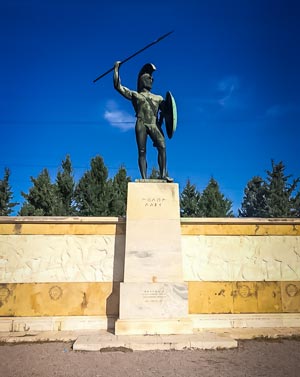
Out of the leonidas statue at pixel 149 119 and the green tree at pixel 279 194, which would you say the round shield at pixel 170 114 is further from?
the green tree at pixel 279 194

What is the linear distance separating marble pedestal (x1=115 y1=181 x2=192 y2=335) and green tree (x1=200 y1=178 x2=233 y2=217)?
2047 cm

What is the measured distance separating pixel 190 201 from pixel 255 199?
15.7 meters

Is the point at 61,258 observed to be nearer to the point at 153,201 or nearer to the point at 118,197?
the point at 153,201

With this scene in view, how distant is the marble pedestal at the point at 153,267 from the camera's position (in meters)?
5.23

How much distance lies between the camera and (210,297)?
6289 mm

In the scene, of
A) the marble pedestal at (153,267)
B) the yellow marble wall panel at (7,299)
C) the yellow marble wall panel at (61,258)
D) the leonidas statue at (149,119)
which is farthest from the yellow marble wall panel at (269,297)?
the yellow marble wall panel at (7,299)

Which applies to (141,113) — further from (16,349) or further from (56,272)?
(16,349)

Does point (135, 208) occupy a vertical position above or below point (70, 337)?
above

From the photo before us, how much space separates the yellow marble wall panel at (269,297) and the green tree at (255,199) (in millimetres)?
28878

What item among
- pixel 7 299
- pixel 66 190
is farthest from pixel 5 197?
pixel 7 299

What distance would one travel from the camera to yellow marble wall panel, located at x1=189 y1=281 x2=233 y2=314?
6.22 metres

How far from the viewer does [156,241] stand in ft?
19.5

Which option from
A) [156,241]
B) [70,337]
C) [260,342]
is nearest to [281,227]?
[260,342]

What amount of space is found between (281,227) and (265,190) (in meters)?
29.7
